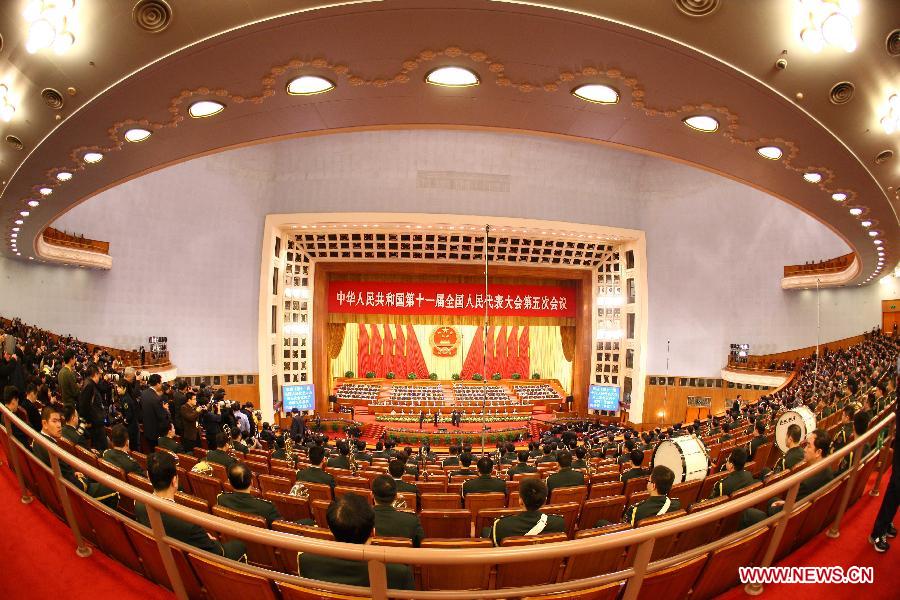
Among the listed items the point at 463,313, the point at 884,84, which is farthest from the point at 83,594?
the point at 463,313

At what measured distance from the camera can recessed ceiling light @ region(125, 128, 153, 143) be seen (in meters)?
4.88

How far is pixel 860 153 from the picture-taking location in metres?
5.00

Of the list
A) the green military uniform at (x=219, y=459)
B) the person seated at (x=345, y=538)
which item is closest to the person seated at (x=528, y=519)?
the person seated at (x=345, y=538)

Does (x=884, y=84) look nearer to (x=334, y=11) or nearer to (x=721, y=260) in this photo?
(x=334, y=11)

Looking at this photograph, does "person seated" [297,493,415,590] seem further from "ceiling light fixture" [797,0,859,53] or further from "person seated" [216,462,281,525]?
"ceiling light fixture" [797,0,859,53]

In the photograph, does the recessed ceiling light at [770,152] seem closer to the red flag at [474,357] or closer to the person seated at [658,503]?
the person seated at [658,503]

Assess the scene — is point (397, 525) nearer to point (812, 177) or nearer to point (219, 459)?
point (219, 459)

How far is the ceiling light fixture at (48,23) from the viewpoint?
2810 mm

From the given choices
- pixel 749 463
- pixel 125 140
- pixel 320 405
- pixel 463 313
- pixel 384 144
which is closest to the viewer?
pixel 125 140

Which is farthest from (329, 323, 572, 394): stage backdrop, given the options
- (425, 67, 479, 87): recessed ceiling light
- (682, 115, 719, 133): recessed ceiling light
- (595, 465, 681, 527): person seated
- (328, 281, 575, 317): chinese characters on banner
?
(595, 465, 681, 527): person seated

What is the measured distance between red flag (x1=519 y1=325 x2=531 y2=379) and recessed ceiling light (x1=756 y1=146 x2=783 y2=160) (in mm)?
21273

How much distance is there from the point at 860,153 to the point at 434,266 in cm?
1585

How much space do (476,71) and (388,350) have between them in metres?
22.5

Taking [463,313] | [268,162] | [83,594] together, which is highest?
[268,162]
